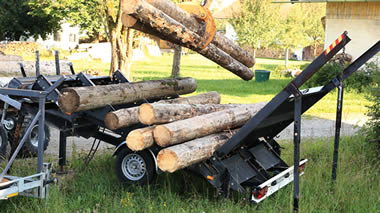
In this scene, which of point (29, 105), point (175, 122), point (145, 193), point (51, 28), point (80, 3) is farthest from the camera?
point (51, 28)

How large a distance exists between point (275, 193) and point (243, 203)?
55cm

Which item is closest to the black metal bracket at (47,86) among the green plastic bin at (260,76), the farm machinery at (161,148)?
the farm machinery at (161,148)

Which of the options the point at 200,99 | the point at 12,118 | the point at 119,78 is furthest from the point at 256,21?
the point at 119,78

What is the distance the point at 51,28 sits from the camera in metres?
45.8

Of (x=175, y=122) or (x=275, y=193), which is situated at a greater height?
(x=175, y=122)

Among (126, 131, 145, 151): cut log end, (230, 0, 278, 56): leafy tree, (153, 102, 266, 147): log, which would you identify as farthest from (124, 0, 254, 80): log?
(230, 0, 278, 56): leafy tree

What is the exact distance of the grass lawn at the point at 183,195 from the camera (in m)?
5.79

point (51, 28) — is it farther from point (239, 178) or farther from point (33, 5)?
point (239, 178)

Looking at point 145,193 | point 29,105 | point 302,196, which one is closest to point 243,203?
point 302,196

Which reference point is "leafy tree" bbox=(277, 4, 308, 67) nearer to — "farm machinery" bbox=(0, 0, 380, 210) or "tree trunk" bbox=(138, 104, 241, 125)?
"farm machinery" bbox=(0, 0, 380, 210)

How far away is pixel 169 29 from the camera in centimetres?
559

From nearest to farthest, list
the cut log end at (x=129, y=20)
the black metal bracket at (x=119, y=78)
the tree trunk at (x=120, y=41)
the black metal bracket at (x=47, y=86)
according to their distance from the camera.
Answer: the cut log end at (x=129, y=20)
the black metal bracket at (x=47, y=86)
the black metal bracket at (x=119, y=78)
the tree trunk at (x=120, y=41)

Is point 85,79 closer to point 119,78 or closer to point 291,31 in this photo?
point 119,78

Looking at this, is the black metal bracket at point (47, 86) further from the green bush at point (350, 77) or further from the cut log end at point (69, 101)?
the green bush at point (350, 77)
